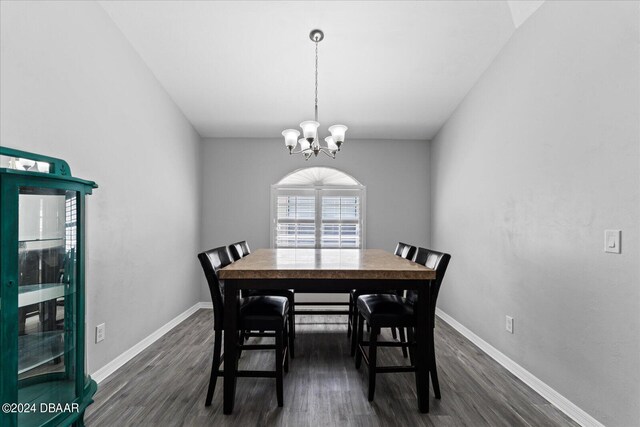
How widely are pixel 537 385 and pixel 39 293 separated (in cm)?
296

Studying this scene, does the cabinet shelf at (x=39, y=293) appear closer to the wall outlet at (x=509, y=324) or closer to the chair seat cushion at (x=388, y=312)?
the chair seat cushion at (x=388, y=312)

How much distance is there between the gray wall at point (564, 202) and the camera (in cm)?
169

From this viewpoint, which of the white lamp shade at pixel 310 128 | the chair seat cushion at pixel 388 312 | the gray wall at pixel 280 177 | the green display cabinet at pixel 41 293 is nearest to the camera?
the green display cabinet at pixel 41 293

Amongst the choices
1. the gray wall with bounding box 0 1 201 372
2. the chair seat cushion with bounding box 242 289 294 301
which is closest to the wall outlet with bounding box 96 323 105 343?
the gray wall with bounding box 0 1 201 372

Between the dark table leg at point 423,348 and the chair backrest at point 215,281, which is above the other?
the chair backrest at point 215,281

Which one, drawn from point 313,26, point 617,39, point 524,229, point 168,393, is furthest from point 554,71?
point 168,393

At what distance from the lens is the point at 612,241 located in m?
1.74

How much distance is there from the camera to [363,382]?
2328mm

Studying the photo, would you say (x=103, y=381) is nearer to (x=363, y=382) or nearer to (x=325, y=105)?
(x=363, y=382)

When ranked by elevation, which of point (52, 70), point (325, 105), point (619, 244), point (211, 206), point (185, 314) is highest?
point (325, 105)

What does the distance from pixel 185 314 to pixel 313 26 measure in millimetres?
3442

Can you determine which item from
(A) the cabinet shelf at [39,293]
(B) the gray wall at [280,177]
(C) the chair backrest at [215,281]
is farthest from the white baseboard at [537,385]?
(A) the cabinet shelf at [39,293]

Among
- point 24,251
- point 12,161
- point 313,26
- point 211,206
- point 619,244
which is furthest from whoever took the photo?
point 211,206

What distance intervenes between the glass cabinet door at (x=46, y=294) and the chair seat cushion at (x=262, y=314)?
863 millimetres
